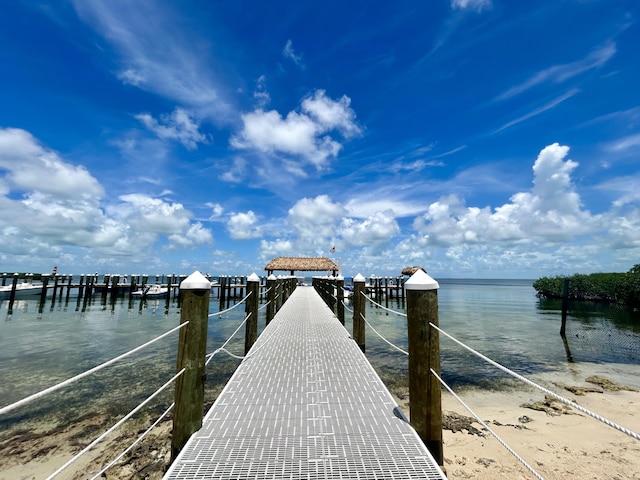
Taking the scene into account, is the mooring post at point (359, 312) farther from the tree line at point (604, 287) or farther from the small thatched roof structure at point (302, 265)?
the small thatched roof structure at point (302, 265)

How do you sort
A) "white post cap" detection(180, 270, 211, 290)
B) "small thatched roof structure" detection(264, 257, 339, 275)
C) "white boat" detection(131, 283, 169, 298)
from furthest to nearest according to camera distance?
"small thatched roof structure" detection(264, 257, 339, 275)
"white boat" detection(131, 283, 169, 298)
"white post cap" detection(180, 270, 211, 290)

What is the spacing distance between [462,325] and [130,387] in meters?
17.3

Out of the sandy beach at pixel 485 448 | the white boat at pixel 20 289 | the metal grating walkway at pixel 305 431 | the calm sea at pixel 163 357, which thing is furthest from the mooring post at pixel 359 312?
the white boat at pixel 20 289

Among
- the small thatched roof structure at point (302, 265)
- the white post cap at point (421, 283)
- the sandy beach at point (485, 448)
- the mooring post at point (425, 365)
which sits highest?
the small thatched roof structure at point (302, 265)

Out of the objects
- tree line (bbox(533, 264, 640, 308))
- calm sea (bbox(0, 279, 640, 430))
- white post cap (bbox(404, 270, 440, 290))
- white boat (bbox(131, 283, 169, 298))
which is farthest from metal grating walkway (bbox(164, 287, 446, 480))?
white boat (bbox(131, 283, 169, 298))

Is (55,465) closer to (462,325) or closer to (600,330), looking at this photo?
(462,325)

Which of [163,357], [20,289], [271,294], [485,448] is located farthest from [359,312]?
[20,289]

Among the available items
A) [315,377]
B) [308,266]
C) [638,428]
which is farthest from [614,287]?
[315,377]

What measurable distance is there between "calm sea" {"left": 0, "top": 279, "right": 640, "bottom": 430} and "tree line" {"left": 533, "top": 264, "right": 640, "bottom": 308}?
13512mm

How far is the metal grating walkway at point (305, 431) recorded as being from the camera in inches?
98.6

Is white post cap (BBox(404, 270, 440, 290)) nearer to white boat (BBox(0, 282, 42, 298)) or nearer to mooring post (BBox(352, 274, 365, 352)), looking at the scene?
mooring post (BBox(352, 274, 365, 352))

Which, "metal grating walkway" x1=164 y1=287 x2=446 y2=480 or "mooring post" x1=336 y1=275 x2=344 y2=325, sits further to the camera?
"mooring post" x1=336 y1=275 x2=344 y2=325

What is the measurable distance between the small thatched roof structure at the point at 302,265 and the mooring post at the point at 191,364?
3228 centimetres

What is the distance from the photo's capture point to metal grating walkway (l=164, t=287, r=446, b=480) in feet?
8.21
